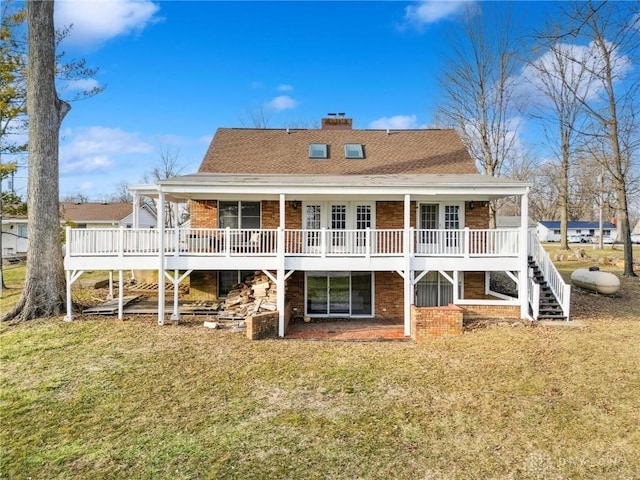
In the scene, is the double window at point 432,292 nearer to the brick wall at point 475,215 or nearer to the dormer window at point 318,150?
the brick wall at point 475,215

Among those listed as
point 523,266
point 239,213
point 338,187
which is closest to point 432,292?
point 523,266

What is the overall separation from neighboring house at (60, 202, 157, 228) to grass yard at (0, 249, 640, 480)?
2774 centimetres

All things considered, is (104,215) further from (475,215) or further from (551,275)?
(551,275)

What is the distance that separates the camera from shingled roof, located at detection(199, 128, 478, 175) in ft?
48.1

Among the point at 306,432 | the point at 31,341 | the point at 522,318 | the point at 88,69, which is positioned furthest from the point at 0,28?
the point at 522,318

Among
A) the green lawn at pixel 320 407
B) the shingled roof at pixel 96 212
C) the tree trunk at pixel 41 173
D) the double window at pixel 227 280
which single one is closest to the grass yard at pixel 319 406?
the green lawn at pixel 320 407

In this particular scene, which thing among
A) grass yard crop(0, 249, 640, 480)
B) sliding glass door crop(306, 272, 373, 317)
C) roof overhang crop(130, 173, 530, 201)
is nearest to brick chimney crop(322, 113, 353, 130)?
roof overhang crop(130, 173, 530, 201)

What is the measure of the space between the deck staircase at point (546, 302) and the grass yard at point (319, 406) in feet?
4.44

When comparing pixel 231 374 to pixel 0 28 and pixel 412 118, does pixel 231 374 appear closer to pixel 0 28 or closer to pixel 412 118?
pixel 0 28

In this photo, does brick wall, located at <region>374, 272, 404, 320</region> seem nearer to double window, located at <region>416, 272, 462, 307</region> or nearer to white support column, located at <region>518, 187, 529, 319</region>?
double window, located at <region>416, 272, 462, 307</region>

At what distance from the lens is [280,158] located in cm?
1535

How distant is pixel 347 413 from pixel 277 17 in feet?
47.2

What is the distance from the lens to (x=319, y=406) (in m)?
6.37

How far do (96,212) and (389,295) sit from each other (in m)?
34.1
